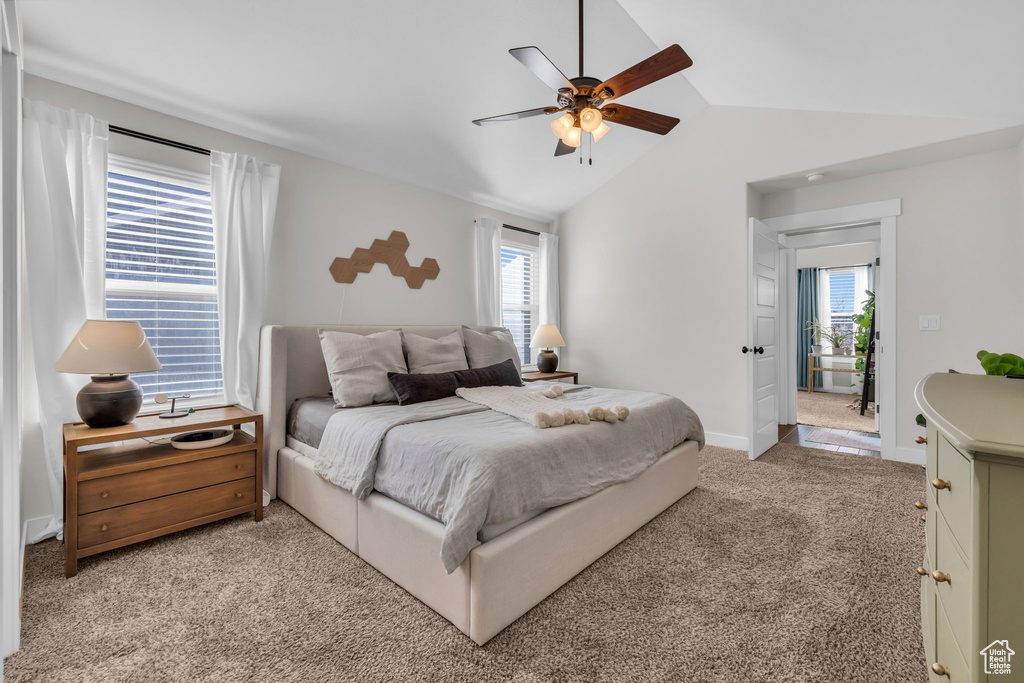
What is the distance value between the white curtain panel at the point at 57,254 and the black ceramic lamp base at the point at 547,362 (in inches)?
138

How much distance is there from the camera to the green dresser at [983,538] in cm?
70

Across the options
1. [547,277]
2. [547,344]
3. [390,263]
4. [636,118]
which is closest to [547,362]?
[547,344]

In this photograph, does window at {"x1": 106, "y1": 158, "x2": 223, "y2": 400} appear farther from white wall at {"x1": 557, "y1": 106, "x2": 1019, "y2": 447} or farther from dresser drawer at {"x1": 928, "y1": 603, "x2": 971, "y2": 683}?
white wall at {"x1": 557, "y1": 106, "x2": 1019, "y2": 447}

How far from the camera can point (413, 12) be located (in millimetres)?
2424

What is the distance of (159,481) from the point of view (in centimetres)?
222

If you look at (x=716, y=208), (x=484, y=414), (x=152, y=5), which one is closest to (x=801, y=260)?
(x=716, y=208)

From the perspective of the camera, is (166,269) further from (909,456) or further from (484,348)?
(909,456)

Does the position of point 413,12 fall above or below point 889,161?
above

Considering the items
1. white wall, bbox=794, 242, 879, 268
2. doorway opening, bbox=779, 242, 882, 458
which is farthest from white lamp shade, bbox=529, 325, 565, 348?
white wall, bbox=794, 242, 879, 268

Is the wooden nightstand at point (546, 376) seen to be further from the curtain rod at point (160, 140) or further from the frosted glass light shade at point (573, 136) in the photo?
the curtain rod at point (160, 140)

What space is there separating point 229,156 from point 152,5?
2.89 feet

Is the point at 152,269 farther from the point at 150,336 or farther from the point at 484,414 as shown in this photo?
the point at 484,414

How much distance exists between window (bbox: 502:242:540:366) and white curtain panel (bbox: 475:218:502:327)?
0.32 m

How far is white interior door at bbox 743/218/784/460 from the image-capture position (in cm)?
375
